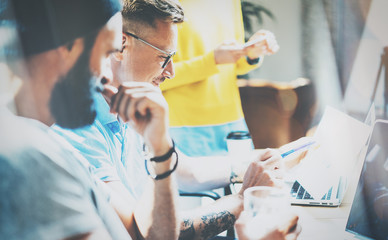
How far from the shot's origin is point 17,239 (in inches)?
27.3

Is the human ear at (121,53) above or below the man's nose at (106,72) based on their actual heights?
above

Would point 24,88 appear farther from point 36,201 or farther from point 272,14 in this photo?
point 272,14

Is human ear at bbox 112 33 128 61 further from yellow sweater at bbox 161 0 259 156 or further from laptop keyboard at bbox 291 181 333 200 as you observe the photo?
laptop keyboard at bbox 291 181 333 200

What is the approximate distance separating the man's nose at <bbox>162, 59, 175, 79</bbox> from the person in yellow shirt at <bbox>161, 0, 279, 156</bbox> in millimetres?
32

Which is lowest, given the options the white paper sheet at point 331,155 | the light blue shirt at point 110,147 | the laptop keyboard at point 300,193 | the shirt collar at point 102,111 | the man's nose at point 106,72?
the laptop keyboard at point 300,193

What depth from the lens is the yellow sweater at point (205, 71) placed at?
125 centimetres

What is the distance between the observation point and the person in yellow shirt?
126 cm

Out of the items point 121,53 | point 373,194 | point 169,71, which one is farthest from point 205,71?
point 373,194

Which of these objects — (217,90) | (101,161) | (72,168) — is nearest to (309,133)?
(217,90)

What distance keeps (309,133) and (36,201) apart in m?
1.01

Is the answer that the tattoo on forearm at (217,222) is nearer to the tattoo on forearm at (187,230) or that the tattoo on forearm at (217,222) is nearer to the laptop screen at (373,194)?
the tattoo on forearm at (187,230)

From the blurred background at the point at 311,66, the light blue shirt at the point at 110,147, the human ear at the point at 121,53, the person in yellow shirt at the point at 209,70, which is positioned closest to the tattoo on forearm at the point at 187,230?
the light blue shirt at the point at 110,147

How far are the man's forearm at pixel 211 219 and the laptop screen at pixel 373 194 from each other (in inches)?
14.9

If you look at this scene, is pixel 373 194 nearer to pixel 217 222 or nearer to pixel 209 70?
pixel 217 222
